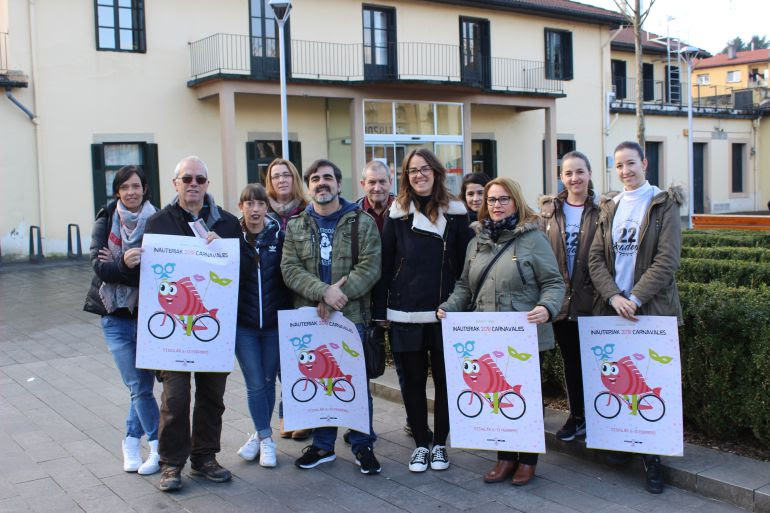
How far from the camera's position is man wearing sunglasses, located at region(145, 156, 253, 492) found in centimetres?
474

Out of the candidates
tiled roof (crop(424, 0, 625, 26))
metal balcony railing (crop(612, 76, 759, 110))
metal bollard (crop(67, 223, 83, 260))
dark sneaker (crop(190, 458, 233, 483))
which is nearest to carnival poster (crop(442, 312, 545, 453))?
dark sneaker (crop(190, 458, 233, 483))

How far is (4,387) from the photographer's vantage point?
291 inches

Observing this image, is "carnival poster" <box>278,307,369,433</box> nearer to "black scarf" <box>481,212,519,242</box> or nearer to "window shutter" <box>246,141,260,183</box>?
"black scarf" <box>481,212,519,242</box>

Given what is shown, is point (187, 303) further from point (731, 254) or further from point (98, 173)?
point (98, 173)

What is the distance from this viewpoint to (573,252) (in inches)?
203

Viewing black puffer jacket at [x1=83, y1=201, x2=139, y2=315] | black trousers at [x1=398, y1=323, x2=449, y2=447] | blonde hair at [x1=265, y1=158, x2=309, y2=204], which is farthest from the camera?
blonde hair at [x1=265, y1=158, x2=309, y2=204]

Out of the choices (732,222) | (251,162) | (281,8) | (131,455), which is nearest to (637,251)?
(131,455)

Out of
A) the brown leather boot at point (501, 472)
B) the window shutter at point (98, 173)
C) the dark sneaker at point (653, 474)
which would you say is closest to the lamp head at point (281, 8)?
the window shutter at point (98, 173)

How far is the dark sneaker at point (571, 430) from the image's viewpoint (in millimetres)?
5312

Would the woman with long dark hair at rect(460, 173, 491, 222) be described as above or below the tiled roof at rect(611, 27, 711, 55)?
below

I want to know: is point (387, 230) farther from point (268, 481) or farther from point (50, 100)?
point (50, 100)

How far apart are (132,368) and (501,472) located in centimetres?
244

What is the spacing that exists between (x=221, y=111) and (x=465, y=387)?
54.2 feet

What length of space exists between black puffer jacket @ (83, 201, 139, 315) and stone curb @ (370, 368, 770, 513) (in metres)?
3.06
